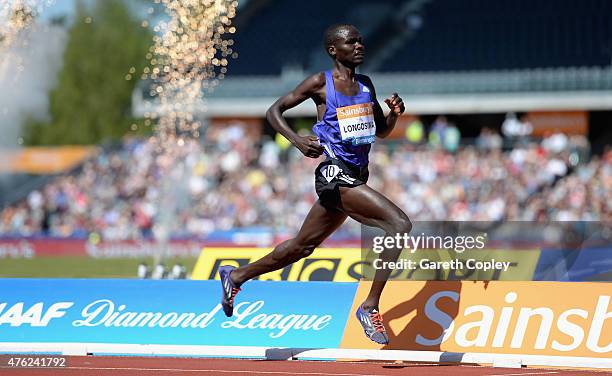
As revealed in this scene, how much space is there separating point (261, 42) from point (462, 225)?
110 ft

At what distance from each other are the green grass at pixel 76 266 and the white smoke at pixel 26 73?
10.6 ft

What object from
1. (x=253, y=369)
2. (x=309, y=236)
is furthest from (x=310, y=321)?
(x=253, y=369)

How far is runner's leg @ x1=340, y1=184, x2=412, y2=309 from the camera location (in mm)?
9547

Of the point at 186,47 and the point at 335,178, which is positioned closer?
the point at 335,178

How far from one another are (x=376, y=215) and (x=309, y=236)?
2.15ft

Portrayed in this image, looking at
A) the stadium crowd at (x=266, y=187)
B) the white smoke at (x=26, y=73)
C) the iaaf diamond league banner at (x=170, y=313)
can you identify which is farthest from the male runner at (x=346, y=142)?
the stadium crowd at (x=266, y=187)

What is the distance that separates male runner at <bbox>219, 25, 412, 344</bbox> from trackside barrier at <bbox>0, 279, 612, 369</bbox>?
75cm

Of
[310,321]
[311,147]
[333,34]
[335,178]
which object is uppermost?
[333,34]

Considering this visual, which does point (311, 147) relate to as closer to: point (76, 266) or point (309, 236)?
point (309, 236)

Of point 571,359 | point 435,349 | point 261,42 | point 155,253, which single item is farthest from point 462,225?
point 261,42

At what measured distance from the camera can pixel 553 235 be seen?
17.1 m

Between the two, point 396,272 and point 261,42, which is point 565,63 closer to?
point 261,42

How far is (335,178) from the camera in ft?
32.0

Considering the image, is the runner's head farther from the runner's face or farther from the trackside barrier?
the trackside barrier
